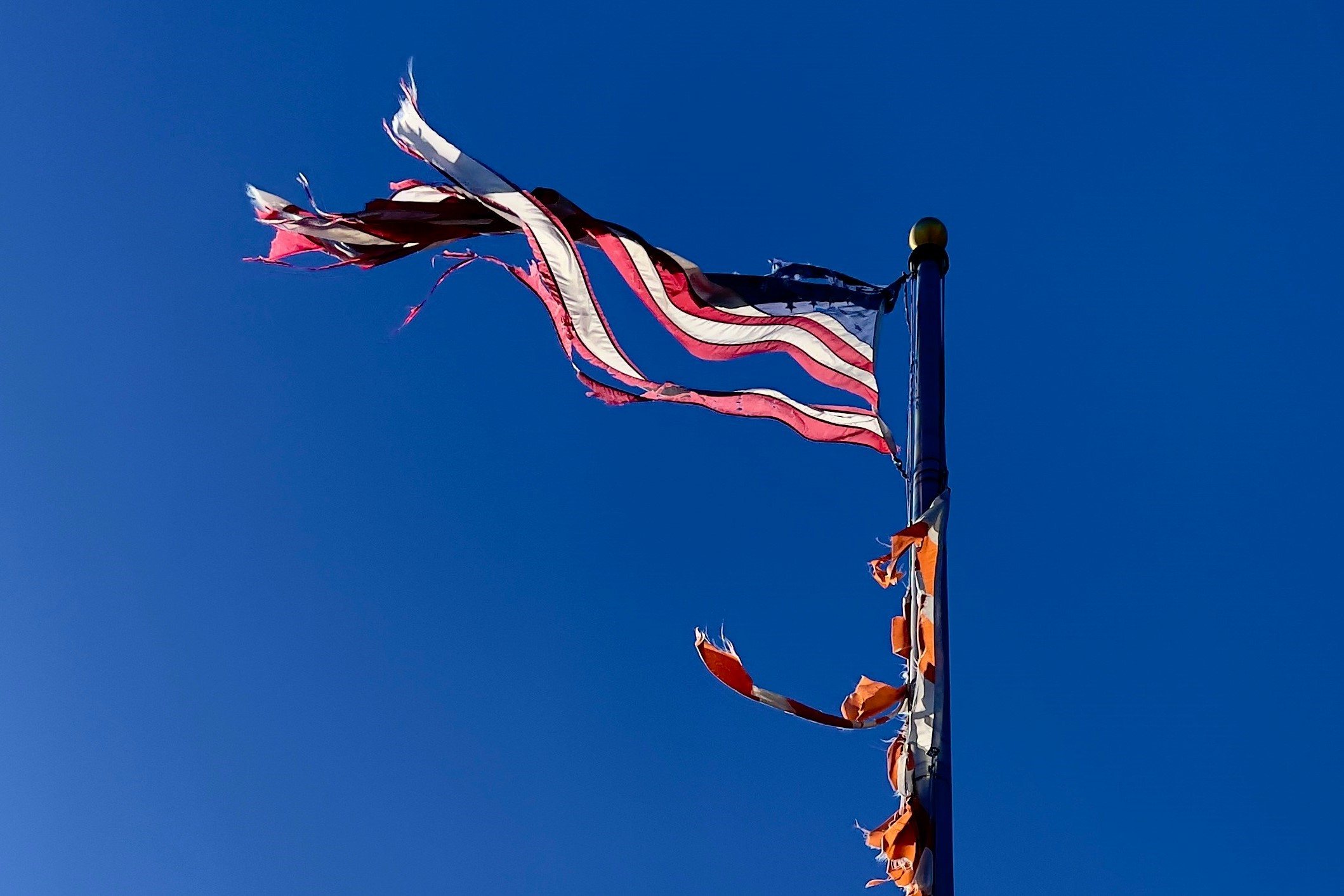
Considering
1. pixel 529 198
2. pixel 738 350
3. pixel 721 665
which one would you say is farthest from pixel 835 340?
pixel 721 665

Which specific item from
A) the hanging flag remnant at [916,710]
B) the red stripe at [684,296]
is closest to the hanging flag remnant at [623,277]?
the red stripe at [684,296]

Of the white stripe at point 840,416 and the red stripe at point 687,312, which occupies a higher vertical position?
the red stripe at point 687,312

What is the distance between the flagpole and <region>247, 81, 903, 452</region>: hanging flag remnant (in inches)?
33.6

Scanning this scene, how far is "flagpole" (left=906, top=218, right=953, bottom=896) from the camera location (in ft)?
27.9

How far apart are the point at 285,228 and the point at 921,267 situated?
5.29m

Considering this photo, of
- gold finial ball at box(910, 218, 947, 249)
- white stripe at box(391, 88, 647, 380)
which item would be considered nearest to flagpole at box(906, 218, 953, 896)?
gold finial ball at box(910, 218, 947, 249)

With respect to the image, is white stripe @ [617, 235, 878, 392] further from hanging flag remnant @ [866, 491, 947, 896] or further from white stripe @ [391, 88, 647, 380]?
hanging flag remnant @ [866, 491, 947, 896]

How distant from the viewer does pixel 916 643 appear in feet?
30.9

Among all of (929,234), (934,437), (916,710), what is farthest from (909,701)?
(929,234)

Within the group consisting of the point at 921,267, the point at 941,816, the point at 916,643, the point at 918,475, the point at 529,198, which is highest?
the point at 529,198

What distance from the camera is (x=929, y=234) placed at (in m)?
11.6

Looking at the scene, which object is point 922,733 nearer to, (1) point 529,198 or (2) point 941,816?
(2) point 941,816

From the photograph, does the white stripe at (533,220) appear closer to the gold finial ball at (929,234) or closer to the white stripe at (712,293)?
the white stripe at (712,293)

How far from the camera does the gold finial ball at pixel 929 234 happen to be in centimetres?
1159
